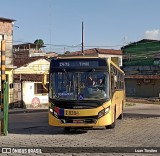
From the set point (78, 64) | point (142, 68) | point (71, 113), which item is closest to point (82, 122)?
point (71, 113)

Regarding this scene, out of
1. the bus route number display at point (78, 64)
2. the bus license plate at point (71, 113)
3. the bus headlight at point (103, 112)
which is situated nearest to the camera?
the bus license plate at point (71, 113)

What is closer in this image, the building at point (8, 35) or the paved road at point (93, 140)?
the paved road at point (93, 140)

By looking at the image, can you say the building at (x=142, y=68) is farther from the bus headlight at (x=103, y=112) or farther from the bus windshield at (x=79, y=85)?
the bus headlight at (x=103, y=112)

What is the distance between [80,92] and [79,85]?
274 millimetres

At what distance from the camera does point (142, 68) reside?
67.9 metres

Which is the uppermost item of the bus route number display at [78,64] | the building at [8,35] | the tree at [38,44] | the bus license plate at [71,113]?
the tree at [38,44]

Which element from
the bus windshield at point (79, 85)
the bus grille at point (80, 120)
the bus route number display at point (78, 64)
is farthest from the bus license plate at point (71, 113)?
the bus route number display at point (78, 64)

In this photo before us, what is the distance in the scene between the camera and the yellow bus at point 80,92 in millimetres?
14734

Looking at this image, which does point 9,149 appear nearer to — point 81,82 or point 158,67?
point 81,82

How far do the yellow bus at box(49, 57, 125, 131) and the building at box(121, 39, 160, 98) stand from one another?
45.2 m

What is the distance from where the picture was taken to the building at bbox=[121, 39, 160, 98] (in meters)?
61.1

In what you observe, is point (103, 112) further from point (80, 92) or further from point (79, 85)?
point (79, 85)

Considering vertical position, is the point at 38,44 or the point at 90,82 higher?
the point at 38,44

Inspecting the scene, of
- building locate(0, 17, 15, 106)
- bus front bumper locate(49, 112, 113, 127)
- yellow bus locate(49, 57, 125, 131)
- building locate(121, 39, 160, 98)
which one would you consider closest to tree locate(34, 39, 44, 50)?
building locate(121, 39, 160, 98)
